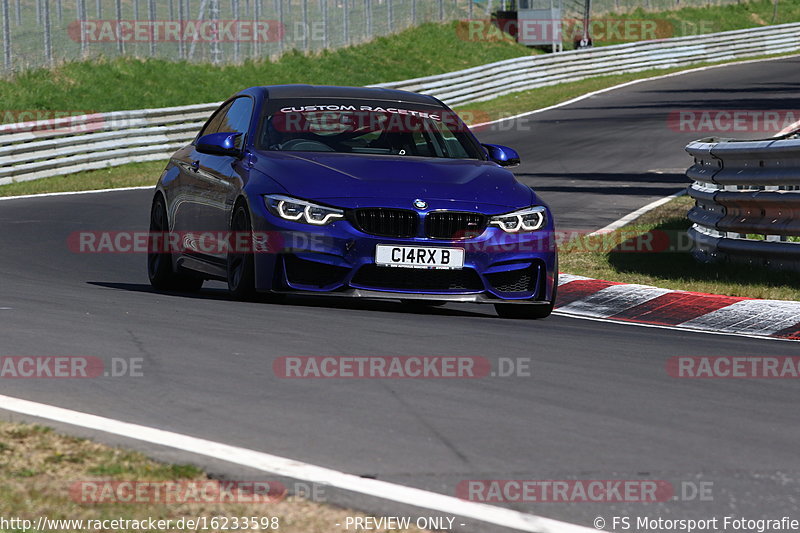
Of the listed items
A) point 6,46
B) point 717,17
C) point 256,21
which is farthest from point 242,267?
point 717,17

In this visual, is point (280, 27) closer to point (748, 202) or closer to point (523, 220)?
point (748, 202)

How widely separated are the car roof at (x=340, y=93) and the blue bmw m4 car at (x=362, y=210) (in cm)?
2

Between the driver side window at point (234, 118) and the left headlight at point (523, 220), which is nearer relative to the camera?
the left headlight at point (523, 220)

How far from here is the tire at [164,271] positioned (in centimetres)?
1084

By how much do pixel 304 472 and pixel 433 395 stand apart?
1564 millimetres

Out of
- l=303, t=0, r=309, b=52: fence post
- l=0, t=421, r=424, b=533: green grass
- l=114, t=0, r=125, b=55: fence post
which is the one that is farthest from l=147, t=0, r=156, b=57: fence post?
l=0, t=421, r=424, b=533: green grass

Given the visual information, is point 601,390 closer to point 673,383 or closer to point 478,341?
point 673,383

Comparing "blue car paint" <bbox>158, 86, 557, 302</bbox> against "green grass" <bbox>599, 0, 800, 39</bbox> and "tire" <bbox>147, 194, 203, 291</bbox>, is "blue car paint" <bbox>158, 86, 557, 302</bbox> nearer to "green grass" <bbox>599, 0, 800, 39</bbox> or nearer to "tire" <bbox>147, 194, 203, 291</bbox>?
"tire" <bbox>147, 194, 203, 291</bbox>

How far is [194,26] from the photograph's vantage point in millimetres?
36719

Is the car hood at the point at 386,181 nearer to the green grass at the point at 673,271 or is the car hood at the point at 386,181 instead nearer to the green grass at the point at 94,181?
the green grass at the point at 673,271

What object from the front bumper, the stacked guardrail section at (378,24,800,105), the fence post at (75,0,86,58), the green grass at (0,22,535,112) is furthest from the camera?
the stacked guardrail section at (378,24,800,105)

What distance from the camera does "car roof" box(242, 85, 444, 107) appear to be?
10.3m

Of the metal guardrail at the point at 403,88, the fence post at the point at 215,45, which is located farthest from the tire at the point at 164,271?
the fence post at the point at 215,45

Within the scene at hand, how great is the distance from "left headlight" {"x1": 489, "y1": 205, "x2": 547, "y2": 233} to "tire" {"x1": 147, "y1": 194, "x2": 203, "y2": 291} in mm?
2621
